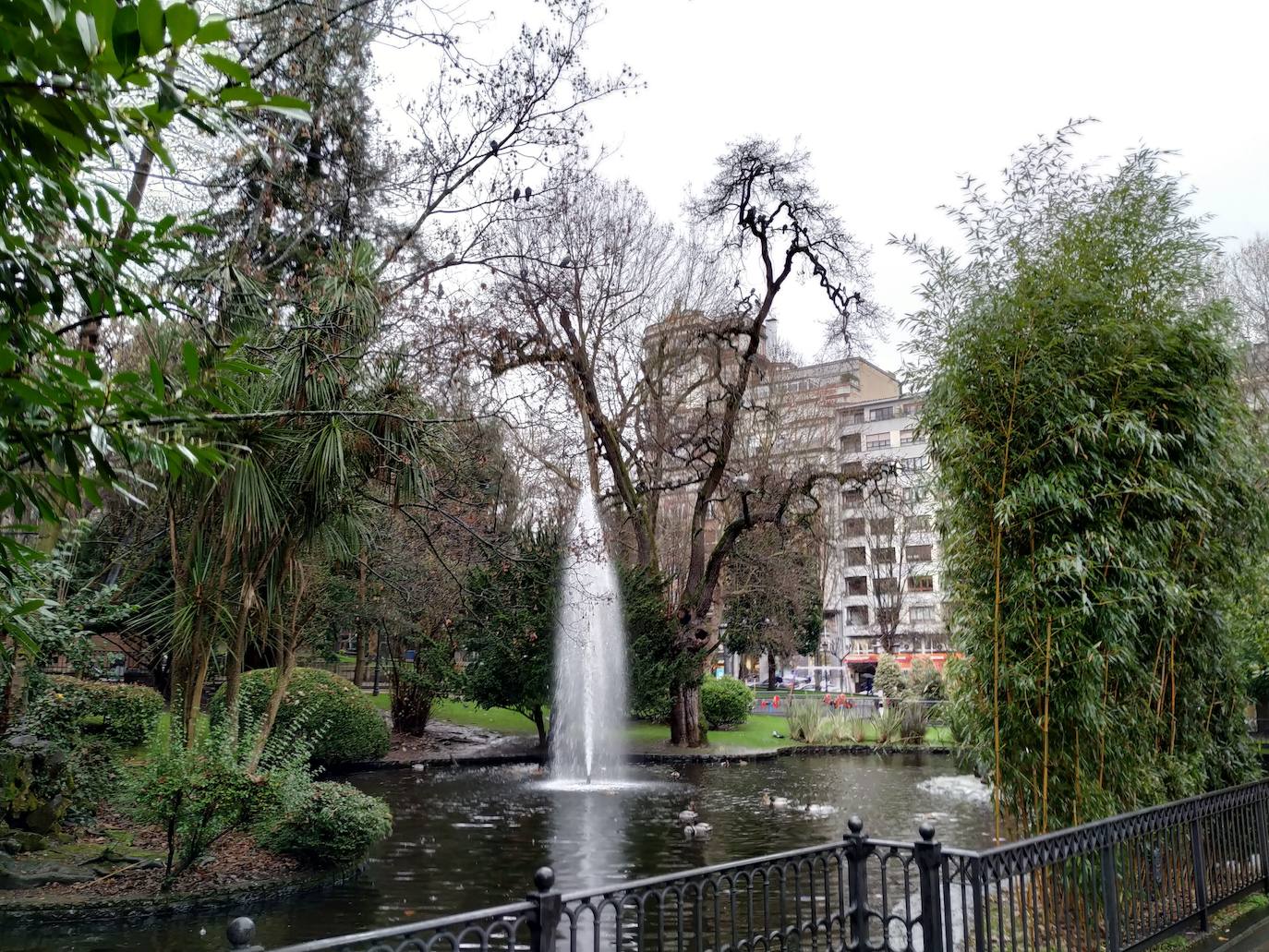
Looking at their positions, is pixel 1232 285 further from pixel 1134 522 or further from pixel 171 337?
pixel 171 337

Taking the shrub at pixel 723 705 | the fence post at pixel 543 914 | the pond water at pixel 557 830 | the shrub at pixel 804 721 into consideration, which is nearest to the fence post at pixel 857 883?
the fence post at pixel 543 914

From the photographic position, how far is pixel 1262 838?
7605 millimetres

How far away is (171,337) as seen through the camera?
755cm

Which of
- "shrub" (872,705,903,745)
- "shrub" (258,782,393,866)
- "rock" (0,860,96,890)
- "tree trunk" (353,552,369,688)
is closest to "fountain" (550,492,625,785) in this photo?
"tree trunk" (353,552,369,688)

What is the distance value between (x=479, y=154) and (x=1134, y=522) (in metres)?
6.45

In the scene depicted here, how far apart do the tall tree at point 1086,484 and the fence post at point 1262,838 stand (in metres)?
0.58

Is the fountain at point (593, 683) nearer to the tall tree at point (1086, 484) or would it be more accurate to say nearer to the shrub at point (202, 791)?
the shrub at point (202, 791)

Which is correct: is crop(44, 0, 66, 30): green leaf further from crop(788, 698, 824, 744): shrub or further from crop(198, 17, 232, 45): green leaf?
crop(788, 698, 824, 744): shrub

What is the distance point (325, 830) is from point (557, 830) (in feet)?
13.8

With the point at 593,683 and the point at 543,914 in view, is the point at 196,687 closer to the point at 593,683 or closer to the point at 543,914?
the point at 543,914

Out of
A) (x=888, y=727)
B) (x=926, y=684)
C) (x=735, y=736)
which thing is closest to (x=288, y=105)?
(x=888, y=727)

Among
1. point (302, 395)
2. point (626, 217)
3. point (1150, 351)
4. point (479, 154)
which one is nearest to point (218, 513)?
point (302, 395)

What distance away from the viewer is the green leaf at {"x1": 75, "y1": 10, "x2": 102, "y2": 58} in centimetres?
141

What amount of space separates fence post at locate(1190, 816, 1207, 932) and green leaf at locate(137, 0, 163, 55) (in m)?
7.49
